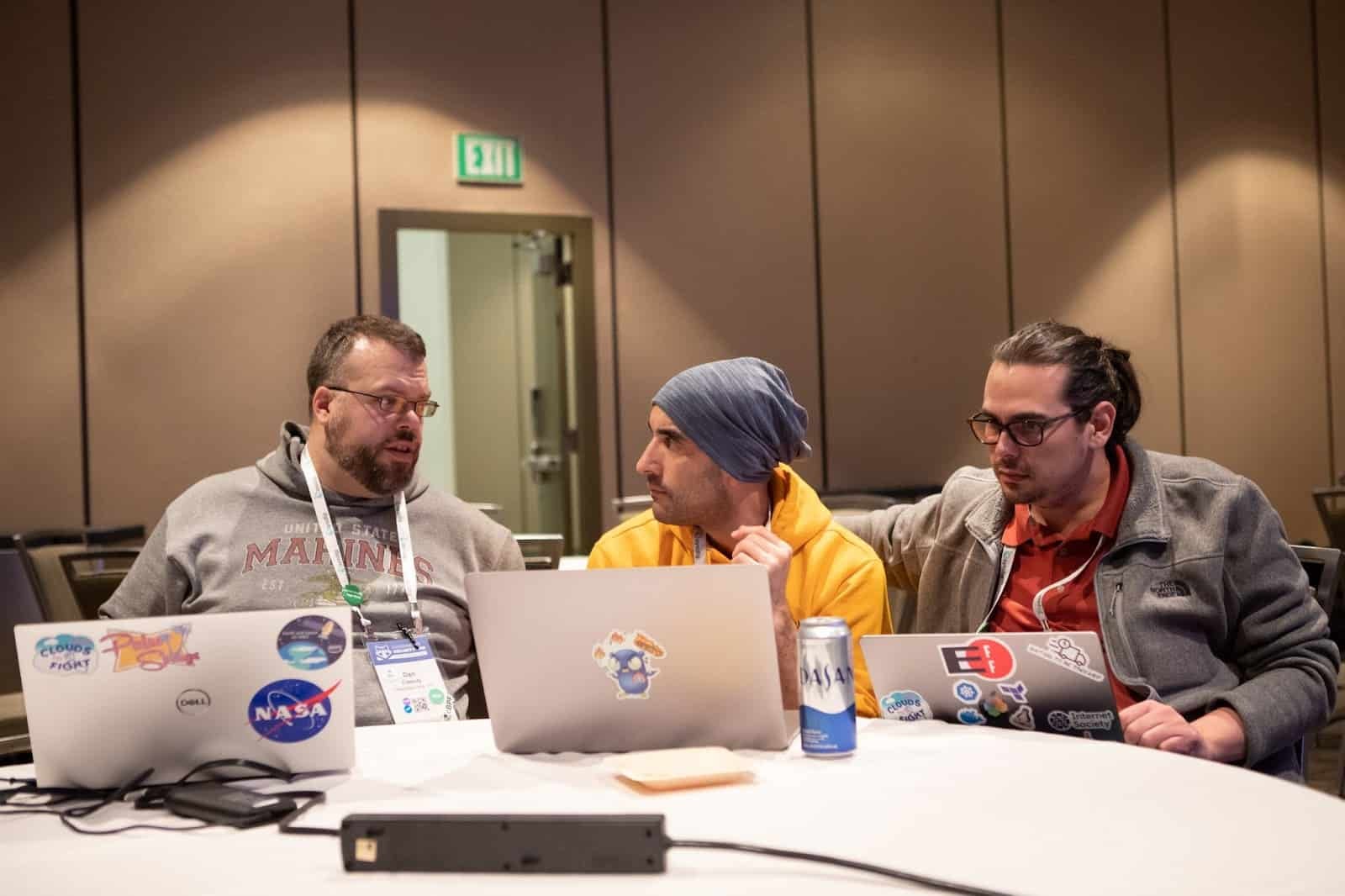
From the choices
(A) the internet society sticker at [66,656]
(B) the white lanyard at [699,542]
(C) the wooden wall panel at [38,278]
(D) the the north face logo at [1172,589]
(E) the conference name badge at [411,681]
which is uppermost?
(C) the wooden wall panel at [38,278]

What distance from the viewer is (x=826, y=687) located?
1642mm

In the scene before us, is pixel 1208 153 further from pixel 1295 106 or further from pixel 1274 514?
pixel 1274 514

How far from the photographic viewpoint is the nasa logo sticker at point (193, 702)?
1.57 meters

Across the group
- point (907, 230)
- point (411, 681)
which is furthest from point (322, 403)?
point (907, 230)

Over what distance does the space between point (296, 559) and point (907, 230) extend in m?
4.62

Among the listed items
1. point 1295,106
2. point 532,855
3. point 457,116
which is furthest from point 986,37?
point 532,855

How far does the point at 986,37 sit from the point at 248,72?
384cm

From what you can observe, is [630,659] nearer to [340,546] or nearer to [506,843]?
[506,843]

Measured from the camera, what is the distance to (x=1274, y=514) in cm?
227

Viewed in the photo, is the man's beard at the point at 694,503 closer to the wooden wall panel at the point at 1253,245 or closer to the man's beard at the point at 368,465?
the man's beard at the point at 368,465

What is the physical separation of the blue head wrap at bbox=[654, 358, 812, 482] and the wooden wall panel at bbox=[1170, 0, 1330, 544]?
5.36m

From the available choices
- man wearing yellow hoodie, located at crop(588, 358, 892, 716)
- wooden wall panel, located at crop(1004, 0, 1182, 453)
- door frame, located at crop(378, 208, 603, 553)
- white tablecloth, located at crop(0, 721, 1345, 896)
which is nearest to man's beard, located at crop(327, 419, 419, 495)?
man wearing yellow hoodie, located at crop(588, 358, 892, 716)

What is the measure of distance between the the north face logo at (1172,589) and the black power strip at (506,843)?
1381 mm

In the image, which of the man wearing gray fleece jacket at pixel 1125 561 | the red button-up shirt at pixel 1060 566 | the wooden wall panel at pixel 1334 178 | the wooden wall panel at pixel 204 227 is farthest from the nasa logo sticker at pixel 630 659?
the wooden wall panel at pixel 1334 178
